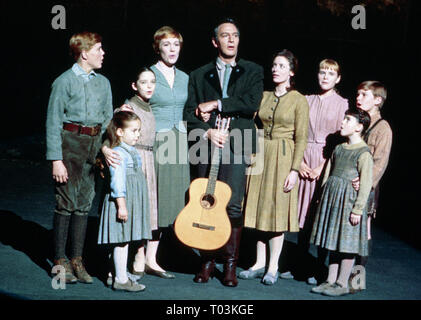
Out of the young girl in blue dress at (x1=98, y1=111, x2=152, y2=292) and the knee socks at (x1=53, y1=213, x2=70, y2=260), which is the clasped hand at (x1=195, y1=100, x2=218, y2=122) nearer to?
the young girl in blue dress at (x1=98, y1=111, x2=152, y2=292)

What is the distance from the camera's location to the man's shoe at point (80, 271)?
396 cm

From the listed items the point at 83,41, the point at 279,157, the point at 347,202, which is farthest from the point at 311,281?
the point at 83,41

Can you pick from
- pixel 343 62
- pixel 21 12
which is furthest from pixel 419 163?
pixel 21 12

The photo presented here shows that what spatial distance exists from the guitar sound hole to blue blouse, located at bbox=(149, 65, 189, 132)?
50 cm

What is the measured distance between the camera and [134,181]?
3779 millimetres

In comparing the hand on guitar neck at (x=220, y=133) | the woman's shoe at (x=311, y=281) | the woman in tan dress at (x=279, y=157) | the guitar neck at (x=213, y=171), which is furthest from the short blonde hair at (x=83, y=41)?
the woman's shoe at (x=311, y=281)

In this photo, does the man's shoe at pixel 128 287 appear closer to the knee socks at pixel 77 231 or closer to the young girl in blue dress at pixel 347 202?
the knee socks at pixel 77 231

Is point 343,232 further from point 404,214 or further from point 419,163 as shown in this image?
point 419,163

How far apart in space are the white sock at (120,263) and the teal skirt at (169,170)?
39 cm

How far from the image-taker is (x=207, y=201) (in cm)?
396

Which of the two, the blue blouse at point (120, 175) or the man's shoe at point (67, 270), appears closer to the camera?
the blue blouse at point (120, 175)

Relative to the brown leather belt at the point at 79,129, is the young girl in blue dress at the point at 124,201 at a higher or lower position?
lower

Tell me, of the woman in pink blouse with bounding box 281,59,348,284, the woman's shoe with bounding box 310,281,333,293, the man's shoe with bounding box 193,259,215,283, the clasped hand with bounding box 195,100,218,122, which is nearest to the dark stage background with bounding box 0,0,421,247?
the woman in pink blouse with bounding box 281,59,348,284

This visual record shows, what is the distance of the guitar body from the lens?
3.88 m
